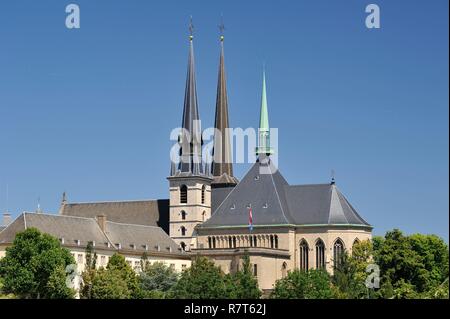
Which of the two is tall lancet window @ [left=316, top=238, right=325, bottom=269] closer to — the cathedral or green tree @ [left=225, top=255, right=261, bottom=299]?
the cathedral

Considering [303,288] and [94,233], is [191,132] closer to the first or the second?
[94,233]

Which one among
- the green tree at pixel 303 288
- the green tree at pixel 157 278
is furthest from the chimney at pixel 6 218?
the green tree at pixel 303 288

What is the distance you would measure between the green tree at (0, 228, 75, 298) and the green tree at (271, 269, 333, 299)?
19.8 metres

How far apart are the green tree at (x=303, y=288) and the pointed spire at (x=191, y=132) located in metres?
47.0

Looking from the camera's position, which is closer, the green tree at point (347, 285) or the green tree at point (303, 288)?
the green tree at point (303, 288)

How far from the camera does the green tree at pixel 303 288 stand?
87.9 m

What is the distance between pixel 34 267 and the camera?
106 meters

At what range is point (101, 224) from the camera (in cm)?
13512

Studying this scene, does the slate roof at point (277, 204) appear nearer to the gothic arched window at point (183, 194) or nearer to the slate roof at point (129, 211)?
the gothic arched window at point (183, 194)

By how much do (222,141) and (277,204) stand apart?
817 inches

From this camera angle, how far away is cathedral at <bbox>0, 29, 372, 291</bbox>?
432ft
